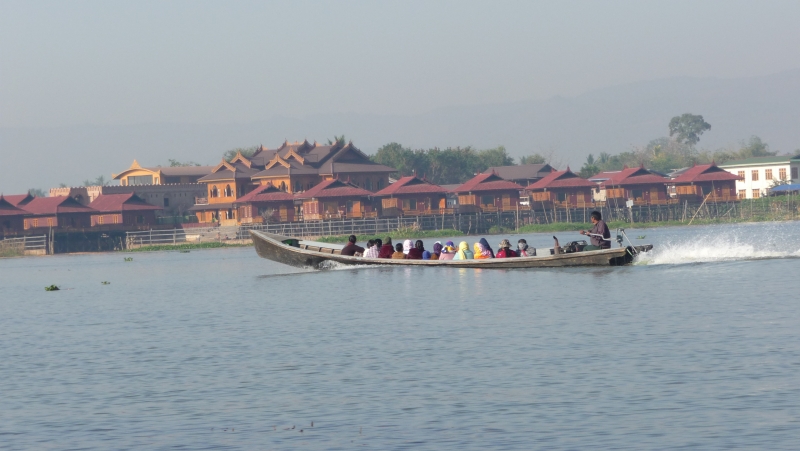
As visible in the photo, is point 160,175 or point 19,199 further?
point 160,175

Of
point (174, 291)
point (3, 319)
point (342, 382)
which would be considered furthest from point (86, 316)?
point (342, 382)

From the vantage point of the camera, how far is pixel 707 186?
89.2 meters

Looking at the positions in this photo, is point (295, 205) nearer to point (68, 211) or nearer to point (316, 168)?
point (316, 168)

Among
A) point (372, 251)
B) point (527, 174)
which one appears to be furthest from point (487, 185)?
point (372, 251)

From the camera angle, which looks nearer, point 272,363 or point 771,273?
point 272,363

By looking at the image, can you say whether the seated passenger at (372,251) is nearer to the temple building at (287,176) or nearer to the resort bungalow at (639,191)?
A: the temple building at (287,176)

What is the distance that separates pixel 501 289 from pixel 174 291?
1194cm

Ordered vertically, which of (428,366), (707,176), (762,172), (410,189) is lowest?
(428,366)

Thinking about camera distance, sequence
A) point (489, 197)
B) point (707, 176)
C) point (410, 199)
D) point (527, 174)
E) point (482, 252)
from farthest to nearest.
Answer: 1. point (527, 174)
2. point (707, 176)
3. point (489, 197)
4. point (410, 199)
5. point (482, 252)

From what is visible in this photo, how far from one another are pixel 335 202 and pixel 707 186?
30.0m

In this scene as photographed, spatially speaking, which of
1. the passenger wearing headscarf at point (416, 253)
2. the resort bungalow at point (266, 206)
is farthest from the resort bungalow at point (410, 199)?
the passenger wearing headscarf at point (416, 253)

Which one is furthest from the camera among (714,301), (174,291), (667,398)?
(174,291)

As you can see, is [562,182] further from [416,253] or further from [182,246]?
[416,253]

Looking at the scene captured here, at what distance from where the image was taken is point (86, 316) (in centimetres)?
2819
